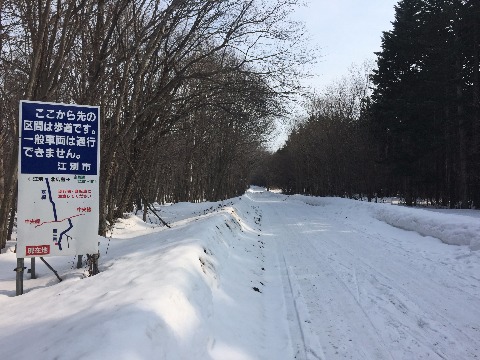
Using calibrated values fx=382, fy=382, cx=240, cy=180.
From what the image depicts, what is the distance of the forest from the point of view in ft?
32.4

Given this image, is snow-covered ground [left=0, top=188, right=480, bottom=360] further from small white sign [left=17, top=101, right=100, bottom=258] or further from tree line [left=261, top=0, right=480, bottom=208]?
tree line [left=261, top=0, right=480, bottom=208]

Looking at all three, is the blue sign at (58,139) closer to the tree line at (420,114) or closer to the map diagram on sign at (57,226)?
the map diagram on sign at (57,226)

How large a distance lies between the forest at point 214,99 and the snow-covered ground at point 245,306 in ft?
13.5

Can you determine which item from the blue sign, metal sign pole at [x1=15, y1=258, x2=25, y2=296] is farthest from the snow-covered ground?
the blue sign

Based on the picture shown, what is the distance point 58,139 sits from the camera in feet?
18.1

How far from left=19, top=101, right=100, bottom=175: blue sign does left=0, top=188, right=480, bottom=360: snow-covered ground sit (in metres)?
1.69

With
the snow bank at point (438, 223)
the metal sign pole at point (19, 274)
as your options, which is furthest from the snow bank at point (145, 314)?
the snow bank at point (438, 223)

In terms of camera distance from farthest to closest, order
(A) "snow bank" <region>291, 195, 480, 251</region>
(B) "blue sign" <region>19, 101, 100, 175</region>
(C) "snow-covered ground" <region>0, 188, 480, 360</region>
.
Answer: (A) "snow bank" <region>291, 195, 480, 251</region>, (B) "blue sign" <region>19, 101, 100, 175</region>, (C) "snow-covered ground" <region>0, 188, 480, 360</region>

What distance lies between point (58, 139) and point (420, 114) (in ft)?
96.7

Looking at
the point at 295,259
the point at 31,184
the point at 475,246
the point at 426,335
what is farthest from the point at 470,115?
the point at 31,184

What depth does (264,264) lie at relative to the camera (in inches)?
353

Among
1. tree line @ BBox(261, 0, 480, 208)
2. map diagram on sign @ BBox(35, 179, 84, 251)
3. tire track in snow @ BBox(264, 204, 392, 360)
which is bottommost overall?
tire track in snow @ BBox(264, 204, 392, 360)

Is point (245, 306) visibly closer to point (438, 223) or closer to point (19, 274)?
point (19, 274)

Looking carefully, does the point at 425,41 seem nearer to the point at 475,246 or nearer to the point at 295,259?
the point at 475,246
